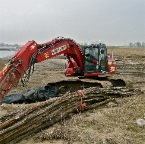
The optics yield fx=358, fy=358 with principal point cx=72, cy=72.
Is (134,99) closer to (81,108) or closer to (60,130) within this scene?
(81,108)

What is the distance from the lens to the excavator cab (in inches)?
624

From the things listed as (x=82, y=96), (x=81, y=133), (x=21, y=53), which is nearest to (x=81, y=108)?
(x=82, y=96)

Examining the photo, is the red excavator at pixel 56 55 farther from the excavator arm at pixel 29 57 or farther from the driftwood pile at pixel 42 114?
the driftwood pile at pixel 42 114

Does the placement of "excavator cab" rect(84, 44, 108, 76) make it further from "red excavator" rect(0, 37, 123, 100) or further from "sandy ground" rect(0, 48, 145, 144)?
"sandy ground" rect(0, 48, 145, 144)

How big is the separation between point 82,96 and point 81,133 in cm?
231

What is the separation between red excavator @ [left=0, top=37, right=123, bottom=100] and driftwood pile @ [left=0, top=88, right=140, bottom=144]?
193 centimetres

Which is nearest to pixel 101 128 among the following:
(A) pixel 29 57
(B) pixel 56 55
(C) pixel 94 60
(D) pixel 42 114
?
(D) pixel 42 114

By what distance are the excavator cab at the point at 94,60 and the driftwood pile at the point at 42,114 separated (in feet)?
12.3

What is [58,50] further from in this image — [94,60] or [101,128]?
[101,128]

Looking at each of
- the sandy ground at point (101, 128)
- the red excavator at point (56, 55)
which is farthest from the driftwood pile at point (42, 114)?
the red excavator at point (56, 55)

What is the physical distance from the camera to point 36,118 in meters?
8.89

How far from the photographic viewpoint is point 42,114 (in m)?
9.10

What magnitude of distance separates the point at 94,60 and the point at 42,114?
727 centimetres

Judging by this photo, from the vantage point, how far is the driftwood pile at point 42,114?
816 cm
